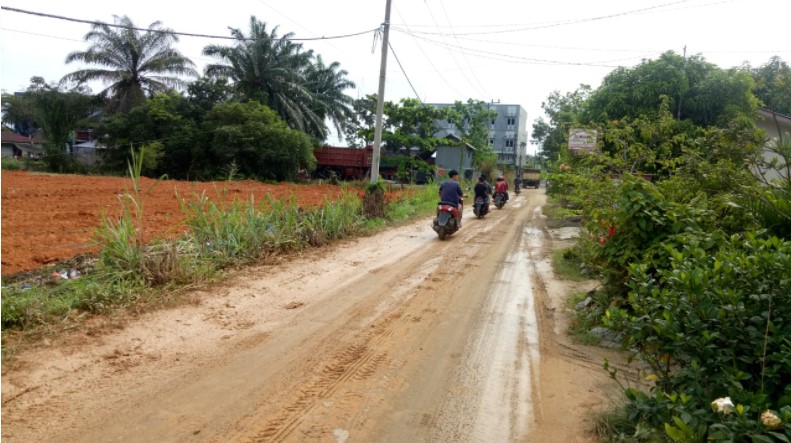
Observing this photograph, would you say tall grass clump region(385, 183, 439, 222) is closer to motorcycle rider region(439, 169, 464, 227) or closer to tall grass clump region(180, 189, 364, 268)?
motorcycle rider region(439, 169, 464, 227)

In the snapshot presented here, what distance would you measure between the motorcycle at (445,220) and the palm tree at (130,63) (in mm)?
29991

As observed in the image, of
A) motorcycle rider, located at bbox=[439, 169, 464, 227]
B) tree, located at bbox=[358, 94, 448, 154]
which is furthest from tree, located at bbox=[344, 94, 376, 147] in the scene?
motorcycle rider, located at bbox=[439, 169, 464, 227]

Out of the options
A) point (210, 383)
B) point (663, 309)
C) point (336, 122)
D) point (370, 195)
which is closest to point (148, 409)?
point (210, 383)

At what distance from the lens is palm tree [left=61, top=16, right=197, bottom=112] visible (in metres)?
33.7

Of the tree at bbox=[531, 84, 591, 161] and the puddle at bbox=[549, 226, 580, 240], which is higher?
the tree at bbox=[531, 84, 591, 161]

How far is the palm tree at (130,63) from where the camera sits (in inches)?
1325

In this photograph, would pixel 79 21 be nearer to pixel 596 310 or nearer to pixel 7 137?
pixel 596 310

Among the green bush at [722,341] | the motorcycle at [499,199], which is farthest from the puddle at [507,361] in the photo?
the motorcycle at [499,199]

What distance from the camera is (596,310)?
214 inches

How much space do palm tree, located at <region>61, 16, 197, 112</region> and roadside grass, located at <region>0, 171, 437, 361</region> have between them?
1216 inches

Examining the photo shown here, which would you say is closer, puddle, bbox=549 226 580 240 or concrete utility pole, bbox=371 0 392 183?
puddle, bbox=549 226 580 240

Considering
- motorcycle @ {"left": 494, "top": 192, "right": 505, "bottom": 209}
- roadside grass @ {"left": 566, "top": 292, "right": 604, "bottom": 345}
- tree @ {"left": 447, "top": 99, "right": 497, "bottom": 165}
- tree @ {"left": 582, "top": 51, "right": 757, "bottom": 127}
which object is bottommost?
roadside grass @ {"left": 566, "top": 292, "right": 604, "bottom": 345}

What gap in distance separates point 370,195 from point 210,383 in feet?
34.0

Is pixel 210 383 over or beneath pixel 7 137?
beneath
